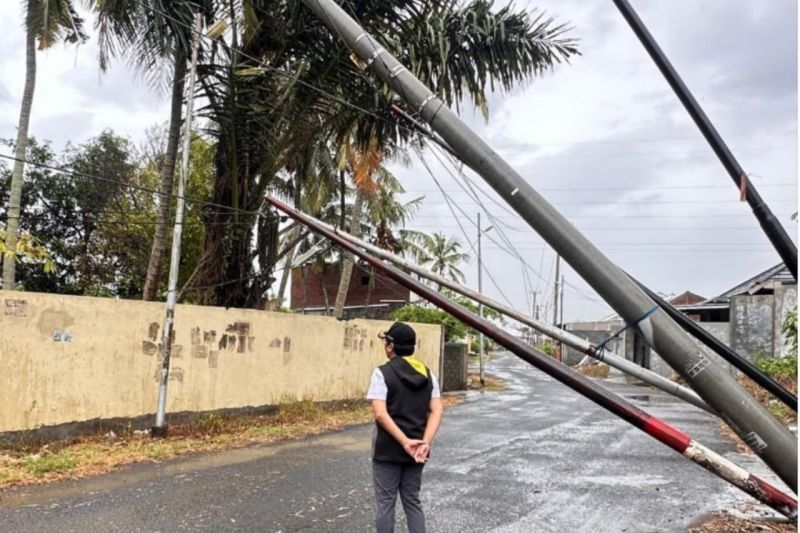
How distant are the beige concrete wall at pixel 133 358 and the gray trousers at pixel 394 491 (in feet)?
20.3

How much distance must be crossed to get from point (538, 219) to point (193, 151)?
19745mm

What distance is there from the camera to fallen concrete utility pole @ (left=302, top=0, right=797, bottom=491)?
298 centimetres

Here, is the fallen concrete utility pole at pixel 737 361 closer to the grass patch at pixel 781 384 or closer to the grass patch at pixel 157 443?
the grass patch at pixel 157 443

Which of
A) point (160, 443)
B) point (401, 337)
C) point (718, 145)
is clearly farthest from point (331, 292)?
point (718, 145)

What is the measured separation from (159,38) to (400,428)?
28.8 feet

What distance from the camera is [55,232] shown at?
22.2m

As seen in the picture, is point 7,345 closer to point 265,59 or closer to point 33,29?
point 265,59

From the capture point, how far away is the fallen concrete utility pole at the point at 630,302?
2982 mm

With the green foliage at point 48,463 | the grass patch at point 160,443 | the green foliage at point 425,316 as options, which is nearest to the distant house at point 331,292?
the green foliage at point 425,316

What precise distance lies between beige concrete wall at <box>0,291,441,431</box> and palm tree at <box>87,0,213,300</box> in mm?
1644

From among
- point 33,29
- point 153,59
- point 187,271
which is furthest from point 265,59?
point 187,271

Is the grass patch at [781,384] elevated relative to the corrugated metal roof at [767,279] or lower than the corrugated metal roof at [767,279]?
lower

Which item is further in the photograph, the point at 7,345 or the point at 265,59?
the point at 265,59

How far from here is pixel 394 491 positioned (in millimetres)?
4328
